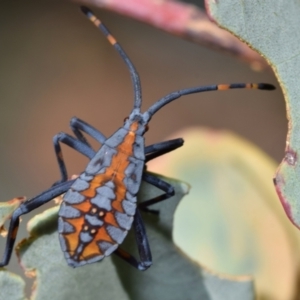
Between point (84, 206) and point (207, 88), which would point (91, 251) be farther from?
point (207, 88)

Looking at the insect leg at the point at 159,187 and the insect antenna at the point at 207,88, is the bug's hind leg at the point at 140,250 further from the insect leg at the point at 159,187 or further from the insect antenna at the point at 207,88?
the insect antenna at the point at 207,88

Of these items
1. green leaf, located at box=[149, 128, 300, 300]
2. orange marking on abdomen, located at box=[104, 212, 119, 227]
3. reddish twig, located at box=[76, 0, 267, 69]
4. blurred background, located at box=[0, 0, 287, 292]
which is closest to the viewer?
orange marking on abdomen, located at box=[104, 212, 119, 227]

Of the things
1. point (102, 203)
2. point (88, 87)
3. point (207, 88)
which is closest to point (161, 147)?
point (207, 88)

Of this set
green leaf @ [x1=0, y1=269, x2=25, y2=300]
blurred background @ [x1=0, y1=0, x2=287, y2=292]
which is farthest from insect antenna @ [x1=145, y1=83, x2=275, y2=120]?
blurred background @ [x1=0, y1=0, x2=287, y2=292]

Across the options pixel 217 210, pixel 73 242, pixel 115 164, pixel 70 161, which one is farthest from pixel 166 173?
pixel 70 161

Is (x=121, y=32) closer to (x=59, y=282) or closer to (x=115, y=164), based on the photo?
(x=115, y=164)

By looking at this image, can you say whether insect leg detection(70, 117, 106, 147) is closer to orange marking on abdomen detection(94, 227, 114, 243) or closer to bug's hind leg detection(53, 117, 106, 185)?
bug's hind leg detection(53, 117, 106, 185)
